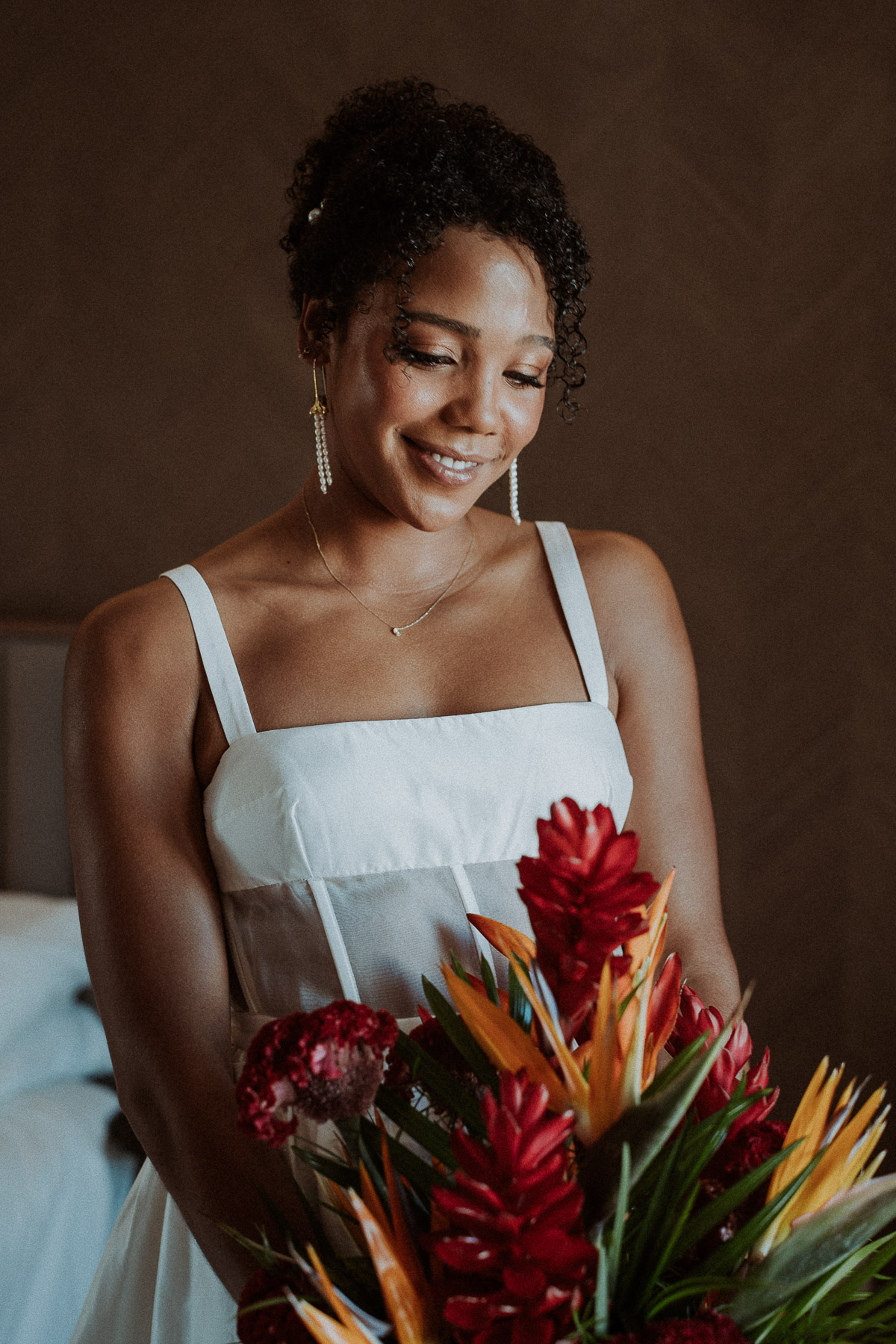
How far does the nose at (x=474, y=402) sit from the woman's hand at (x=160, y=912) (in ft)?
1.15

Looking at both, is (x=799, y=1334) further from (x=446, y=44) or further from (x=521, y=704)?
(x=446, y=44)

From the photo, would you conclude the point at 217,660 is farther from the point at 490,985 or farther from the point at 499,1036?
the point at 499,1036

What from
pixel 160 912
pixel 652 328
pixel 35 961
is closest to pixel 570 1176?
pixel 160 912

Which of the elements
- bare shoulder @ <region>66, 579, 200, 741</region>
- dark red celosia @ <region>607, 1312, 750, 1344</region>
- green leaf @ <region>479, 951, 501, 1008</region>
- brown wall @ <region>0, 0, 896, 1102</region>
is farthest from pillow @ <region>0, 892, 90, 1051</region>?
dark red celosia @ <region>607, 1312, 750, 1344</region>

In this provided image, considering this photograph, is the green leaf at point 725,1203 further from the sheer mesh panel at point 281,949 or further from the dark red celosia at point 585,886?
the sheer mesh panel at point 281,949

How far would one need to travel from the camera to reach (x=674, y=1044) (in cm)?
67

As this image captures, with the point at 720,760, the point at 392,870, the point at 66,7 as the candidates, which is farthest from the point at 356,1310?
the point at 66,7

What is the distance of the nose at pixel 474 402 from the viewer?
3.37 ft

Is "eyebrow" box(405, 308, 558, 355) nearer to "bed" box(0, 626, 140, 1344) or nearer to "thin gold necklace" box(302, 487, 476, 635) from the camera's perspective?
"thin gold necklace" box(302, 487, 476, 635)

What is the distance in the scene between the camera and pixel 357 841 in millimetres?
1109

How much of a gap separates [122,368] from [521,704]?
1.39 metres

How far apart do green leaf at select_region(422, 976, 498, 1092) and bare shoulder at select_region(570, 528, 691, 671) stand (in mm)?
716

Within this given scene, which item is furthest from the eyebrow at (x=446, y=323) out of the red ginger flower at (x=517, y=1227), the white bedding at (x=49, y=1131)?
the white bedding at (x=49, y=1131)

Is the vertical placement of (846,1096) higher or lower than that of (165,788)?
lower
